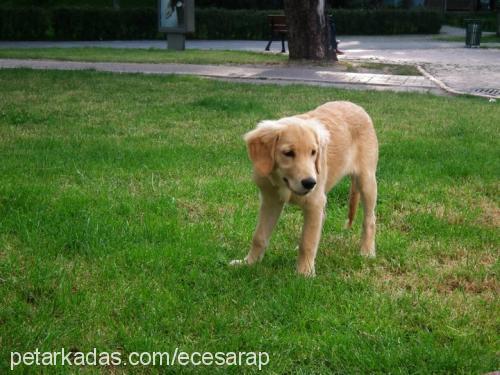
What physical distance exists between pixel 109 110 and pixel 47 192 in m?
4.41

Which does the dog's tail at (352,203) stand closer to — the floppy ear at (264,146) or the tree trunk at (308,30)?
the floppy ear at (264,146)

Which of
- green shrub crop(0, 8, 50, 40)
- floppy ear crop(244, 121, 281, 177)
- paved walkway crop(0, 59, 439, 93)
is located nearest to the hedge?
green shrub crop(0, 8, 50, 40)

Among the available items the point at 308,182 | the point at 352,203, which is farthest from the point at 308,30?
the point at 308,182

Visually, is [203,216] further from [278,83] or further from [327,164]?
[278,83]

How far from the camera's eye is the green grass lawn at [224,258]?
312 centimetres

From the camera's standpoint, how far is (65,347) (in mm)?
3031

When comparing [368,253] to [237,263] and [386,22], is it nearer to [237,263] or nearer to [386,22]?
[237,263]

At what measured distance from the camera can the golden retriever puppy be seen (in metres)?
3.70

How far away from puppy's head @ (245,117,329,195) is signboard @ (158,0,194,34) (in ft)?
71.6

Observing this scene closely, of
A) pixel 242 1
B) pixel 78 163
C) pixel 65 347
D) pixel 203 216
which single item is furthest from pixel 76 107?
pixel 242 1

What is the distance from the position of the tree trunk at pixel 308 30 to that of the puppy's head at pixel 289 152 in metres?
14.6

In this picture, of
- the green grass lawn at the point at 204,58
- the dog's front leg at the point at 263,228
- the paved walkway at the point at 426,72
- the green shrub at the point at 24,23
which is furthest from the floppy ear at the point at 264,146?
the green shrub at the point at 24,23

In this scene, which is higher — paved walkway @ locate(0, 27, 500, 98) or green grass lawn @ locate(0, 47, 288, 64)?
green grass lawn @ locate(0, 47, 288, 64)

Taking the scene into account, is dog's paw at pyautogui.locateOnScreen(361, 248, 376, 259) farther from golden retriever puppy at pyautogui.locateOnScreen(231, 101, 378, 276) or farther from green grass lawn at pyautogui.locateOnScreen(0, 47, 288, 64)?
green grass lawn at pyautogui.locateOnScreen(0, 47, 288, 64)
